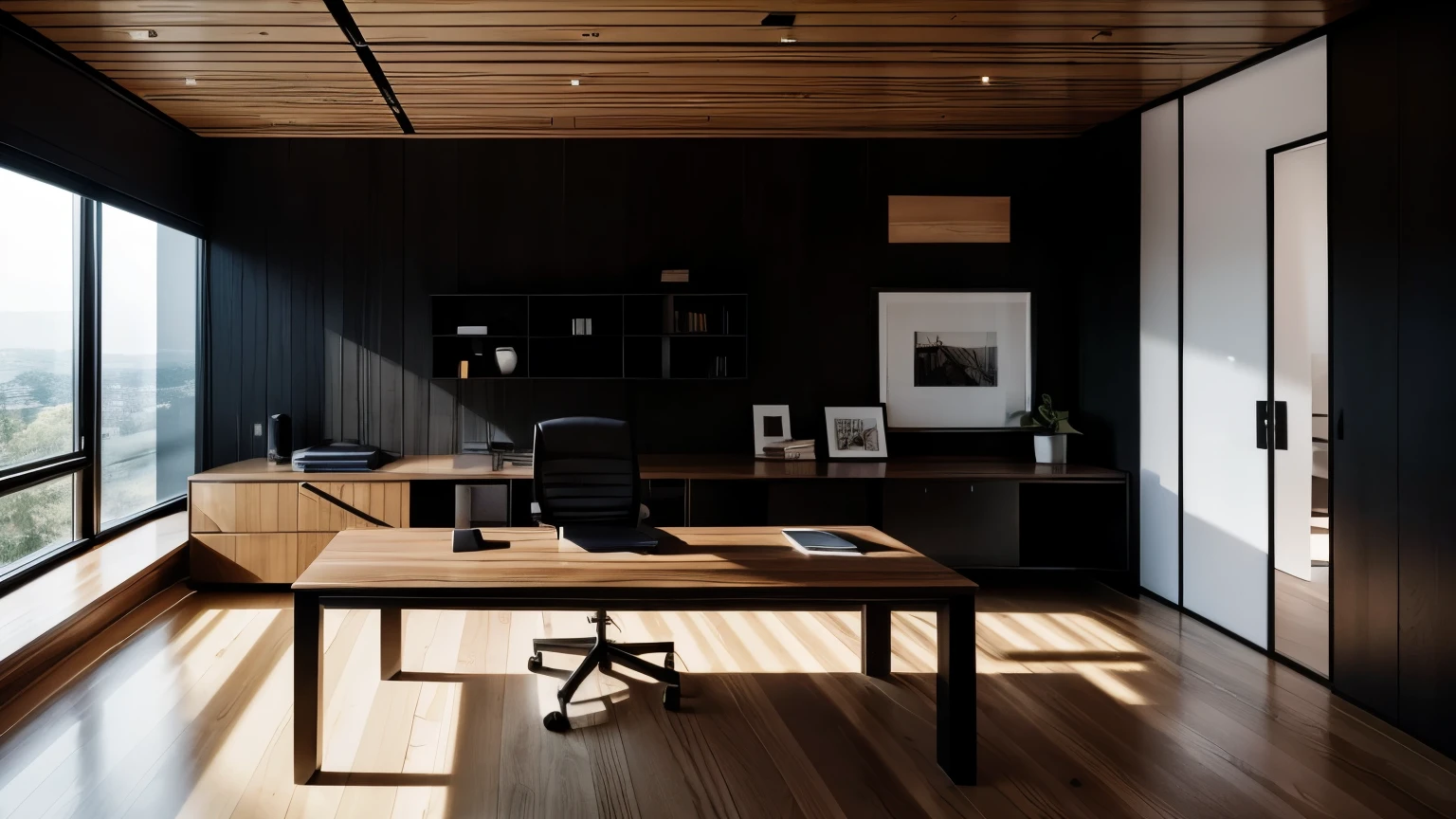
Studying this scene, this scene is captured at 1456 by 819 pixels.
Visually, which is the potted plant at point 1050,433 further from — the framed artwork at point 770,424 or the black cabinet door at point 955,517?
the framed artwork at point 770,424

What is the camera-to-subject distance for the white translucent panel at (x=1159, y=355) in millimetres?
4820

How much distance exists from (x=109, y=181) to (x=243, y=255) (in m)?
1.08

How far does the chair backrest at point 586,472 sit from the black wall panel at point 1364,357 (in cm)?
302

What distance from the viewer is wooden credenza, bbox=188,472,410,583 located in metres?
4.88

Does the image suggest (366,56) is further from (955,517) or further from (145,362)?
(955,517)

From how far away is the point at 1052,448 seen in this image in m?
5.45

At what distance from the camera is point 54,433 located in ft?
14.4

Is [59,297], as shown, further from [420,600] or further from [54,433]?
[420,600]

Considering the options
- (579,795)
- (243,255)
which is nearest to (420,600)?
(579,795)

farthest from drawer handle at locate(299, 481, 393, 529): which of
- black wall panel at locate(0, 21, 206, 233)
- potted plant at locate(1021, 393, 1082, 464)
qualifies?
potted plant at locate(1021, 393, 1082, 464)

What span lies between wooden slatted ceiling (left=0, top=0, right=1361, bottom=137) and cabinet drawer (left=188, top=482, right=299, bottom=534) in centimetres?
221

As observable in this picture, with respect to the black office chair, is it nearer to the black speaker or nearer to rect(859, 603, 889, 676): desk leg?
rect(859, 603, 889, 676): desk leg

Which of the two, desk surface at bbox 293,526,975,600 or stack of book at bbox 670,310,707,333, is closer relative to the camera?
desk surface at bbox 293,526,975,600

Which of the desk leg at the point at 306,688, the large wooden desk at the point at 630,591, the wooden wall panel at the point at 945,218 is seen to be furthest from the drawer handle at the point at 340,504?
the wooden wall panel at the point at 945,218
